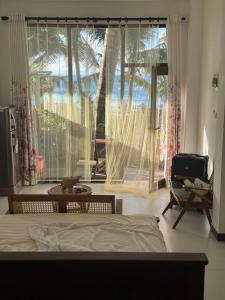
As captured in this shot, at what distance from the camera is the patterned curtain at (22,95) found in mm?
5070

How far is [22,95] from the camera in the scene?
525 cm

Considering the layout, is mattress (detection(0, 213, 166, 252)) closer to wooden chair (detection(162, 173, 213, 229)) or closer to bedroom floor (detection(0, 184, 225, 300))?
bedroom floor (detection(0, 184, 225, 300))

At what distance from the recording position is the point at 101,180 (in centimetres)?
566

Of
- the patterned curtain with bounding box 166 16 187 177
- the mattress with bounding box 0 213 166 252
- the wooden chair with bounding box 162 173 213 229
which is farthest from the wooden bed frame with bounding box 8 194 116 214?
the patterned curtain with bounding box 166 16 187 177

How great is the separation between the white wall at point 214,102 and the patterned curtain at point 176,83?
30cm

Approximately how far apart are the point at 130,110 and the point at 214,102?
54.6 inches

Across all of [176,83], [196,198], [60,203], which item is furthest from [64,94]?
[60,203]

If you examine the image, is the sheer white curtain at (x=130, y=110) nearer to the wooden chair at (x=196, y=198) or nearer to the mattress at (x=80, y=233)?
the wooden chair at (x=196, y=198)

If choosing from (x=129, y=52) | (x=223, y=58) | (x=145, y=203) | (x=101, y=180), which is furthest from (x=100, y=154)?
(x=223, y=58)
